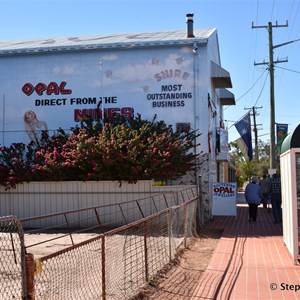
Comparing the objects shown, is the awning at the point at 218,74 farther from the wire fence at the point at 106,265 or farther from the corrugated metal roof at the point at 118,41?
the wire fence at the point at 106,265

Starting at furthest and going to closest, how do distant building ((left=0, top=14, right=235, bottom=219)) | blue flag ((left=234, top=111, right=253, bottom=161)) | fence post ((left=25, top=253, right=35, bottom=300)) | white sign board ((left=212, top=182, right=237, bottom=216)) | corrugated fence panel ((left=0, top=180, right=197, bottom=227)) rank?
blue flag ((left=234, top=111, right=253, bottom=161)) → distant building ((left=0, top=14, right=235, bottom=219)) → white sign board ((left=212, top=182, right=237, bottom=216)) → corrugated fence panel ((left=0, top=180, right=197, bottom=227)) → fence post ((left=25, top=253, right=35, bottom=300))

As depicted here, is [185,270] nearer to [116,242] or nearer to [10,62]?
[116,242]

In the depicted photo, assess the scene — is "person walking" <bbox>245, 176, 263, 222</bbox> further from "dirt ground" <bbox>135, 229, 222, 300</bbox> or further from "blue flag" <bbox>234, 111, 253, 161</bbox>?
"blue flag" <bbox>234, 111, 253, 161</bbox>

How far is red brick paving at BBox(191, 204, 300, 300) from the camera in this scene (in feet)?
25.9

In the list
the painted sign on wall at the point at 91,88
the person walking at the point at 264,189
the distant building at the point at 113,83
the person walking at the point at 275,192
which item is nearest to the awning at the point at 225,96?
the person walking at the point at 264,189

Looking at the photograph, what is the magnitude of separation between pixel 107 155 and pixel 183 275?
8730 millimetres

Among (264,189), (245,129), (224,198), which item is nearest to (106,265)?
(224,198)

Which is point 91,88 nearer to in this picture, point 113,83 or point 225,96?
point 113,83

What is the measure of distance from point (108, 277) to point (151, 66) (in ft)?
47.8

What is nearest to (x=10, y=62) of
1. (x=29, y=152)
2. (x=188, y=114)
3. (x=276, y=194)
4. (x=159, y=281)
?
(x=29, y=152)

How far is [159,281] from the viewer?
8.67m

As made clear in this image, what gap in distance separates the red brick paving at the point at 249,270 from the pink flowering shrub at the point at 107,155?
3.73m

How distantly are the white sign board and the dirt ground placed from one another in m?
5.33

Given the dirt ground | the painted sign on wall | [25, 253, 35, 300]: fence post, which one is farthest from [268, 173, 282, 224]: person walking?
[25, 253, 35, 300]: fence post
